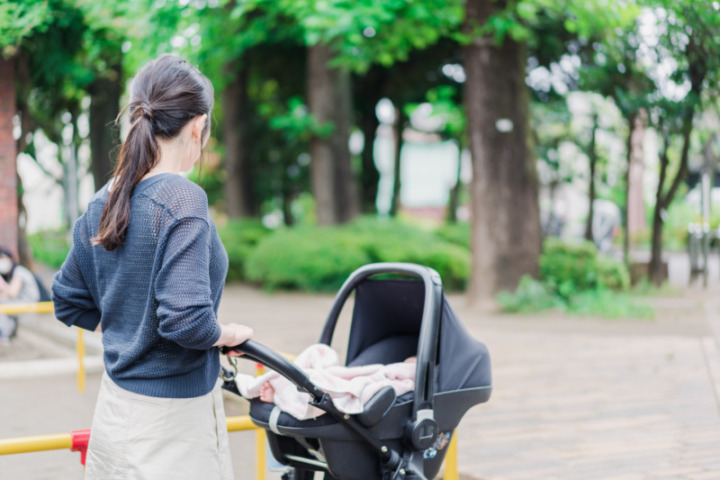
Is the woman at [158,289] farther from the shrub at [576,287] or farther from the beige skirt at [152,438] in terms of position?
the shrub at [576,287]

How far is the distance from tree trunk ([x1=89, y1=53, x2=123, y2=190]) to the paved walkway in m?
3.80

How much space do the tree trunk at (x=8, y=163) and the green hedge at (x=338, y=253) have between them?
6.49 m

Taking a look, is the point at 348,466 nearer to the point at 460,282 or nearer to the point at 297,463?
the point at 297,463

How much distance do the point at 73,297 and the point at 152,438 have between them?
0.52 m

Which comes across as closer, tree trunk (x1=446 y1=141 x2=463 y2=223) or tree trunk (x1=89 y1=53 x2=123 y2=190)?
tree trunk (x1=89 y1=53 x2=123 y2=190)

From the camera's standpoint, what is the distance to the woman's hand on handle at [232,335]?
88.0 inches

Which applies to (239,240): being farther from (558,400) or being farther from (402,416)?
(402,416)

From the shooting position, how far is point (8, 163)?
815 centimetres

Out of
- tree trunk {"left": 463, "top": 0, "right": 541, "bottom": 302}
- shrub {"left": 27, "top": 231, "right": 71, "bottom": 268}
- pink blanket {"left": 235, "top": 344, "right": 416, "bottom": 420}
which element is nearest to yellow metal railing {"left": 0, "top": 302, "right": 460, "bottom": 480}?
pink blanket {"left": 235, "top": 344, "right": 416, "bottom": 420}

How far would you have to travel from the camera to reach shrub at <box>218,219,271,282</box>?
56.6ft

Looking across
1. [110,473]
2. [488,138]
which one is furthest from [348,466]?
[488,138]

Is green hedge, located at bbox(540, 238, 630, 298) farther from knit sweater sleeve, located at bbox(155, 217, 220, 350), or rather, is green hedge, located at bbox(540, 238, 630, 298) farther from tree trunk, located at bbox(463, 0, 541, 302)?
knit sweater sleeve, located at bbox(155, 217, 220, 350)

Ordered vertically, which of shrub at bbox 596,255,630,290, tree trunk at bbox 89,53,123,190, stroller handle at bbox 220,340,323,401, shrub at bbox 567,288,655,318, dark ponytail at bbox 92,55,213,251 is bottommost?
shrub at bbox 567,288,655,318

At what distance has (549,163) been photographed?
19.3 metres
